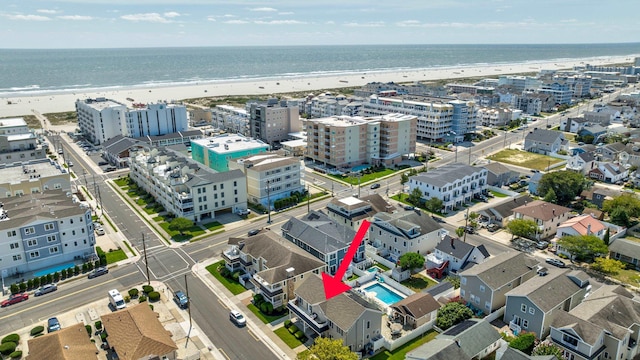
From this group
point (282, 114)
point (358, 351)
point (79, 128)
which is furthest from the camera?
point (79, 128)

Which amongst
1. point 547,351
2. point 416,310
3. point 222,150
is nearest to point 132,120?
point 222,150

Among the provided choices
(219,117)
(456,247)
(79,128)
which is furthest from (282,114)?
(456,247)

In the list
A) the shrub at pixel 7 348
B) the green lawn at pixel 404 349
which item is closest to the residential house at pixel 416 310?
the green lawn at pixel 404 349

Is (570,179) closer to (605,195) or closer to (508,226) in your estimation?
(605,195)

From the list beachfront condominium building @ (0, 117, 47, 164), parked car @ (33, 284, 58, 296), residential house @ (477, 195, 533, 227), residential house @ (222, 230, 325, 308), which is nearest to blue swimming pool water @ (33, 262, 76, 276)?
parked car @ (33, 284, 58, 296)

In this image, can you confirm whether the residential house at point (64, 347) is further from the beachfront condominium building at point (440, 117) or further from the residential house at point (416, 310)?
the beachfront condominium building at point (440, 117)

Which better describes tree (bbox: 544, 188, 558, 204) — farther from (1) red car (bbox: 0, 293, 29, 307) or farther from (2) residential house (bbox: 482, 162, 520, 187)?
(1) red car (bbox: 0, 293, 29, 307)
